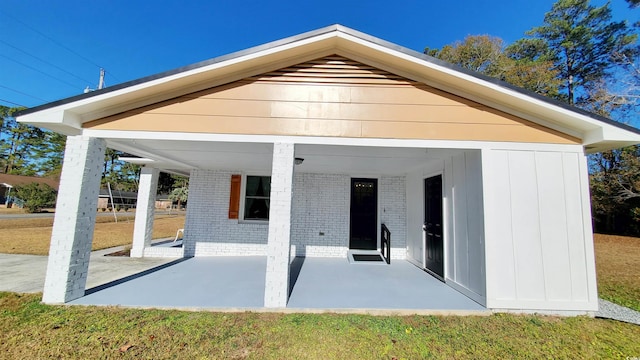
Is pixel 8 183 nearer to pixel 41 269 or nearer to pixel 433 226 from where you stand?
pixel 41 269

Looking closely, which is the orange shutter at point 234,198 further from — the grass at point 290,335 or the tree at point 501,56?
the tree at point 501,56

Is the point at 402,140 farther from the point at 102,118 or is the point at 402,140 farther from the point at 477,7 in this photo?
the point at 477,7

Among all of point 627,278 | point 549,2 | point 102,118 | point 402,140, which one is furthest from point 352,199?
point 549,2

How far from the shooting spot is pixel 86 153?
3787 millimetres

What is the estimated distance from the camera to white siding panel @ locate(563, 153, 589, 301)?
3.65 m

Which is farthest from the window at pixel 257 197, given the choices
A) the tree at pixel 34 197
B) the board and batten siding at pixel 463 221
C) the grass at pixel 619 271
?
the tree at pixel 34 197

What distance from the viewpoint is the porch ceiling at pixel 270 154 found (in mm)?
4332

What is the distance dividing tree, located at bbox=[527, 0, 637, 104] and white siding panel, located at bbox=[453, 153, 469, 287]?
705 inches

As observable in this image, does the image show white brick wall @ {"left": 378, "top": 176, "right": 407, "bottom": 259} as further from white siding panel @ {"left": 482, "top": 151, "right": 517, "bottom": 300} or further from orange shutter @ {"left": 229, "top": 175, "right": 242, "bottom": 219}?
orange shutter @ {"left": 229, "top": 175, "right": 242, "bottom": 219}

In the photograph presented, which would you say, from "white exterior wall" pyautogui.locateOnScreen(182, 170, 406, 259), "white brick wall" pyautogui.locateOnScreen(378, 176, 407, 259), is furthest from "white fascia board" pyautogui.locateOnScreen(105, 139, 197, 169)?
"white brick wall" pyautogui.locateOnScreen(378, 176, 407, 259)

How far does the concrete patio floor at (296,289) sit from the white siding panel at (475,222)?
0.39 metres

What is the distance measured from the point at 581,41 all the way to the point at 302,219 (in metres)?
20.7

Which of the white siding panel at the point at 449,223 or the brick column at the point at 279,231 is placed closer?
the brick column at the point at 279,231

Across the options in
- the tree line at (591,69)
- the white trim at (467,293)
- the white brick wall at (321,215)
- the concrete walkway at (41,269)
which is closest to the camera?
the white trim at (467,293)
